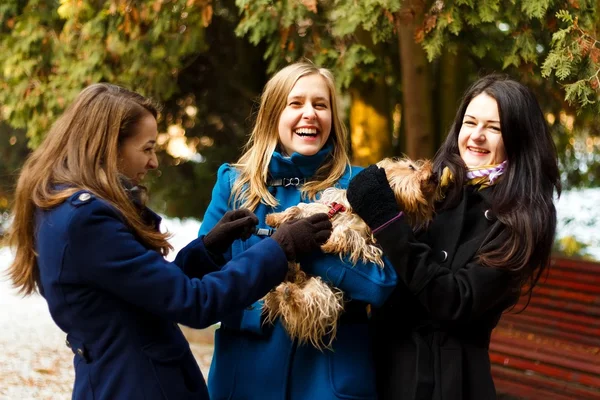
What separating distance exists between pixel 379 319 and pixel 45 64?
18.5ft

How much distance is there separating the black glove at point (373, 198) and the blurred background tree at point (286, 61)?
143 centimetres

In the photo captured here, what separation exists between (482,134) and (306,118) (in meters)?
0.77

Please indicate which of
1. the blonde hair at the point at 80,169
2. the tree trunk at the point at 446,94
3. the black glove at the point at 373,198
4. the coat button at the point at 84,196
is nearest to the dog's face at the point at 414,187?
the black glove at the point at 373,198

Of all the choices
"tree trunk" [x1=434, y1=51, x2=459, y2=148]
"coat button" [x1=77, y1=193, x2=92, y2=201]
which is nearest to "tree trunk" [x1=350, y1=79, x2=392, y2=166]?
"tree trunk" [x1=434, y1=51, x2=459, y2=148]

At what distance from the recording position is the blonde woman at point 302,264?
2.95 m

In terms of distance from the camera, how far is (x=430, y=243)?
10.2 ft

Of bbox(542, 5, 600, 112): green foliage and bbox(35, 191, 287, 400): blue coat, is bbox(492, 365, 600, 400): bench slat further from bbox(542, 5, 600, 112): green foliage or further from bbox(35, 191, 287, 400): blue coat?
bbox(35, 191, 287, 400): blue coat

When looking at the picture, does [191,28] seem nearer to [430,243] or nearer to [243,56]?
[243,56]

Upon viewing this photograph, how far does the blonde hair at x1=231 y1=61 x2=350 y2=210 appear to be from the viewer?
3217 mm

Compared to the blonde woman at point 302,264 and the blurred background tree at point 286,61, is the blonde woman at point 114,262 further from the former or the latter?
the blurred background tree at point 286,61

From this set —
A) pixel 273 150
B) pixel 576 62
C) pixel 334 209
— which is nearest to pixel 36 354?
pixel 273 150

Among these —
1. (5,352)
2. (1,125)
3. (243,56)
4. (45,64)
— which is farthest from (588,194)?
(1,125)

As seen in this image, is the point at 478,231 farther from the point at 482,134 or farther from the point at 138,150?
the point at 138,150

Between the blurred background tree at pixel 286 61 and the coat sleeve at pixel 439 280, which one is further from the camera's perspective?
the blurred background tree at pixel 286 61
